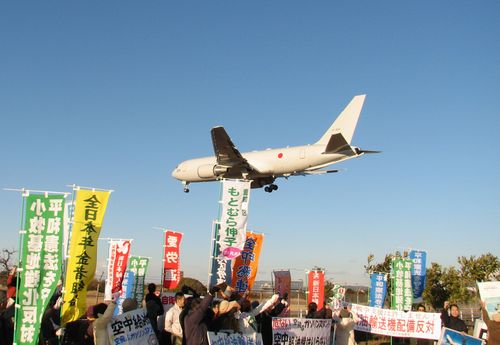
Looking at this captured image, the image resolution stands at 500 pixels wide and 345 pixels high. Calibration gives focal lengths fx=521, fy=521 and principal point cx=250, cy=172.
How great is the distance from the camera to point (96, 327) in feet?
24.4

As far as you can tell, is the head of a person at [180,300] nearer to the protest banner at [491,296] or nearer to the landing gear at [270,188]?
the protest banner at [491,296]

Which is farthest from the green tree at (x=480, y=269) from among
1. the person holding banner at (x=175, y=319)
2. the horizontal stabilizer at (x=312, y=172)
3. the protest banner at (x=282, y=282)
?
the person holding banner at (x=175, y=319)

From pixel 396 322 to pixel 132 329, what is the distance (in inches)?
320

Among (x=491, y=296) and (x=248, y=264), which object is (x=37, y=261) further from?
(x=491, y=296)

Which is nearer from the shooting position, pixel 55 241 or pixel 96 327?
pixel 96 327

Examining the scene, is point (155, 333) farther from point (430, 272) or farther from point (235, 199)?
point (430, 272)

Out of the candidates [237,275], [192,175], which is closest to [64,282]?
[237,275]

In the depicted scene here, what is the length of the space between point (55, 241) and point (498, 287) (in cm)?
792

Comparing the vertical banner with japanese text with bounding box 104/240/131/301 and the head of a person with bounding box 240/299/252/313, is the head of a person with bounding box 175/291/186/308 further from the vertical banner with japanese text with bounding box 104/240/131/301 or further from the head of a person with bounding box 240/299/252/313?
the vertical banner with japanese text with bounding box 104/240/131/301

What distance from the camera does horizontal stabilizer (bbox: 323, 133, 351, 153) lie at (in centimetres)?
2359

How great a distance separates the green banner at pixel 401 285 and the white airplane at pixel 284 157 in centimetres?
647

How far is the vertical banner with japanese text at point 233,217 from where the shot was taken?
12250mm

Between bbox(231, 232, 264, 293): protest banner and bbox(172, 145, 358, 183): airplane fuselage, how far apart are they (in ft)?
36.2

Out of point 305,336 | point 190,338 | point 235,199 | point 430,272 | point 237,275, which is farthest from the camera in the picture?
point 430,272
